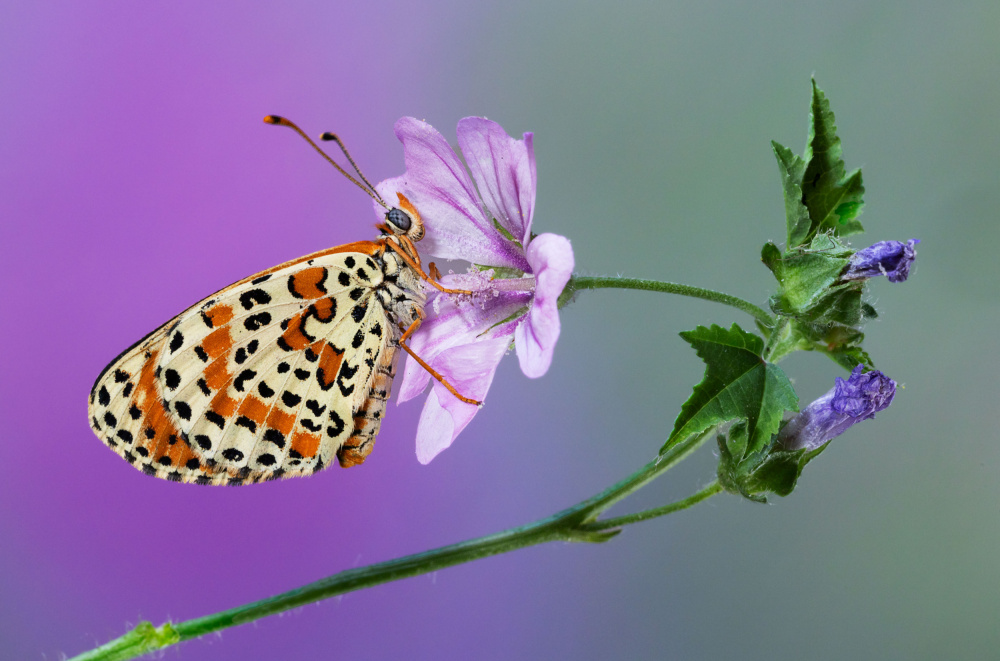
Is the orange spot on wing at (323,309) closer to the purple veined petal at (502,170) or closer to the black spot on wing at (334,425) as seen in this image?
the black spot on wing at (334,425)

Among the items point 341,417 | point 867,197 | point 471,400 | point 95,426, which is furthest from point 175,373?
point 867,197

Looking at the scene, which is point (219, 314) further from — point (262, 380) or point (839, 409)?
point (839, 409)

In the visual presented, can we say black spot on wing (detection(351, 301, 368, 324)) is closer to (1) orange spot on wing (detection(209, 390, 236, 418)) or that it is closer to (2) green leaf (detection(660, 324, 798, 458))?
(1) orange spot on wing (detection(209, 390, 236, 418))

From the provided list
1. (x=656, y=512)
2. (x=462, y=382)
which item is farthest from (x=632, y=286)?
(x=656, y=512)

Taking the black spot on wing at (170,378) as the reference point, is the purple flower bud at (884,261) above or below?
above

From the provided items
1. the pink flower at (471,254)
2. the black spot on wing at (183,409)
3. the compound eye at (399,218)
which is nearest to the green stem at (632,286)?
the pink flower at (471,254)

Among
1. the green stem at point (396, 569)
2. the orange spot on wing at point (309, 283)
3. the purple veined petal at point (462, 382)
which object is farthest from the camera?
the green stem at point (396, 569)
